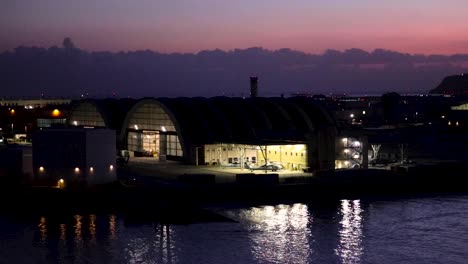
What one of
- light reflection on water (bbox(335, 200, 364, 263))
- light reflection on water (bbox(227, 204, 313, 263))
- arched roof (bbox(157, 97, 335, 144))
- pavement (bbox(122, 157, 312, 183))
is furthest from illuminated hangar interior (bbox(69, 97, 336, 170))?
light reflection on water (bbox(227, 204, 313, 263))

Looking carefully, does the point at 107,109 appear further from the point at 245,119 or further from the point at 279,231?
the point at 279,231

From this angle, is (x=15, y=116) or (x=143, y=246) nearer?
(x=143, y=246)

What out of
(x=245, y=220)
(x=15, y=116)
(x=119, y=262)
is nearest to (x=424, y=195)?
(x=245, y=220)

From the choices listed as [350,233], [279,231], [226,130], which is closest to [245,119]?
[226,130]

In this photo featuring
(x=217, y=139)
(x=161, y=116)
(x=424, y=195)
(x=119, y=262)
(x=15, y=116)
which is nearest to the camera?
(x=119, y=262)

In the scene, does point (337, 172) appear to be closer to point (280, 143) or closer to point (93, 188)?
point (280, 143)

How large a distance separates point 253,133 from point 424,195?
13.6 ft

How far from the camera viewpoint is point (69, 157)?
12000 millimetres

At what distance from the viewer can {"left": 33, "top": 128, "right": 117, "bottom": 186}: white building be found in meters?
12.0

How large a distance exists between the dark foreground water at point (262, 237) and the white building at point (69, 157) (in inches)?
47.8

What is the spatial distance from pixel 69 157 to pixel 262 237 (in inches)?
159

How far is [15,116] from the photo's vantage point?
2462 cm

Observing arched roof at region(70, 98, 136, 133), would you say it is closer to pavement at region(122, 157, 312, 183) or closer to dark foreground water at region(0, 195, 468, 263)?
pavement at region(122, 157, 312, 183)

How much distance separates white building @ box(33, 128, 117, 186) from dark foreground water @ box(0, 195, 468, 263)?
3.98 feet
